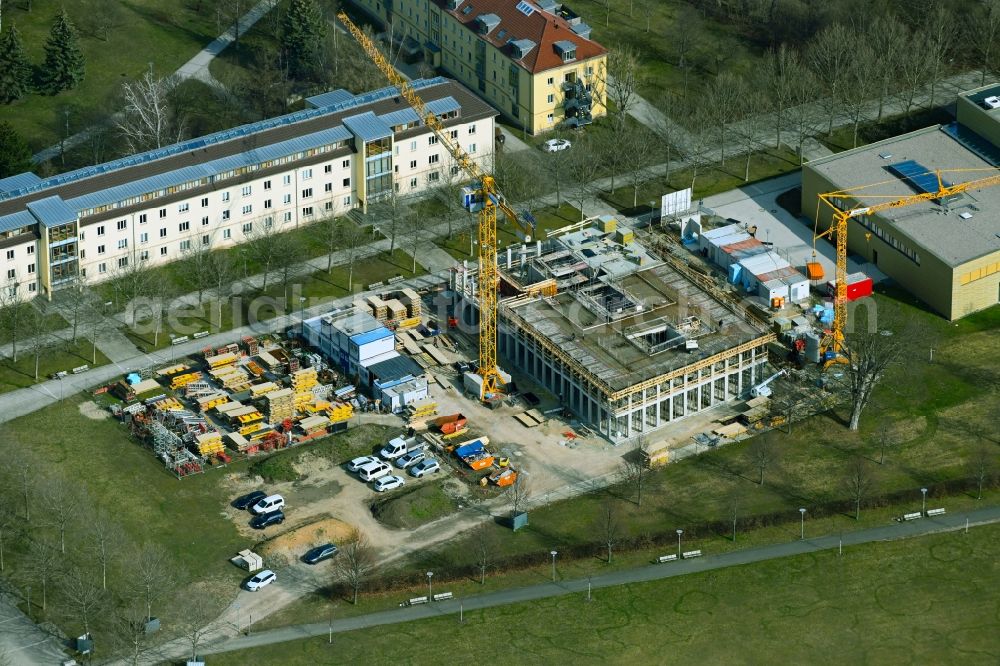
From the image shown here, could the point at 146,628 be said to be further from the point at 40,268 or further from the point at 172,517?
the point at 40,268

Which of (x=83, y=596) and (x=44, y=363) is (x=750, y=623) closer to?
(x=83, y=596)

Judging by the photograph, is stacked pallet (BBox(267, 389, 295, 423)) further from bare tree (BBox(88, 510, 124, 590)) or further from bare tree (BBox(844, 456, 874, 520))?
bare tree (BBox(844, 456, 874, 520))

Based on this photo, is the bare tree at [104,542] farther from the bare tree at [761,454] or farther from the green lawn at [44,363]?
the bare tree at [761,454]

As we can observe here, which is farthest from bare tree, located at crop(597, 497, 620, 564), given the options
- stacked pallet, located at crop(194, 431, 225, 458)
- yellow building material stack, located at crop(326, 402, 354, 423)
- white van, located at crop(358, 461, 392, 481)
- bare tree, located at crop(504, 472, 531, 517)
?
stacked pallet, located at crop(194, 431, 225, 458)

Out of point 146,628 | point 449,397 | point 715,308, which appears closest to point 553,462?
point 449,397

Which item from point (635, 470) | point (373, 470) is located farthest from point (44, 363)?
point (635, 470)
